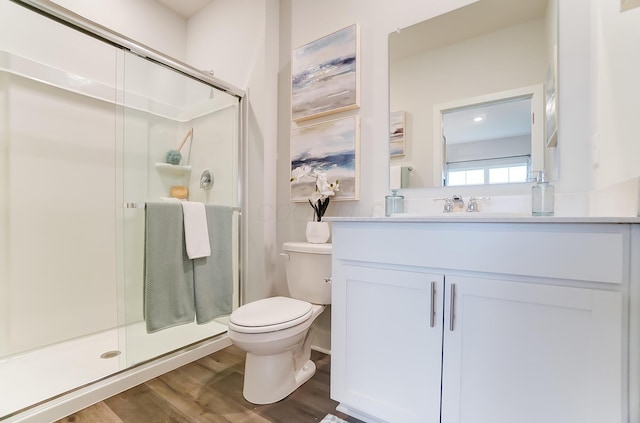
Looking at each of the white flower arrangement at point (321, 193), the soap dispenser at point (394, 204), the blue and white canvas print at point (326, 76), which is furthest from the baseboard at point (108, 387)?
the blue and white canvas print at point (326, 76)

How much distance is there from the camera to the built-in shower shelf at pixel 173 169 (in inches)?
75.2

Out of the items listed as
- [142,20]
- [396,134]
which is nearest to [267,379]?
[396,134]

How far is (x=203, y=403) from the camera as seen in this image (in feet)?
4.50

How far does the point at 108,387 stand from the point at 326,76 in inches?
82.6

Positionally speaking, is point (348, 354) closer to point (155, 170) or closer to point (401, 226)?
point (401, 226)

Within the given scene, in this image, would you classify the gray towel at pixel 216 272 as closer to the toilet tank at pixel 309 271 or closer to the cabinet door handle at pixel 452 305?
the toilet tank at pixel 309 271

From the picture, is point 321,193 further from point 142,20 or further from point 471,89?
point 142,20

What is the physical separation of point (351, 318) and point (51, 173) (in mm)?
2163

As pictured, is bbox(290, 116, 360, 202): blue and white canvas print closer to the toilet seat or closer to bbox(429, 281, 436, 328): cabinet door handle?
the toilet seat

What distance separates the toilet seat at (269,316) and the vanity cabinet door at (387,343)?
24cm

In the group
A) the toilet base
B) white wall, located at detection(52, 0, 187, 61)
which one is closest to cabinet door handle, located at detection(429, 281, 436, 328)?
the toilet base

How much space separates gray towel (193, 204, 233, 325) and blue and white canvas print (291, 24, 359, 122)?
858mm

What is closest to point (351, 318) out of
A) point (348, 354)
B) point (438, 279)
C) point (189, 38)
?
point (348, 354)

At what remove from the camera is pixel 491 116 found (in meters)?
1.42
